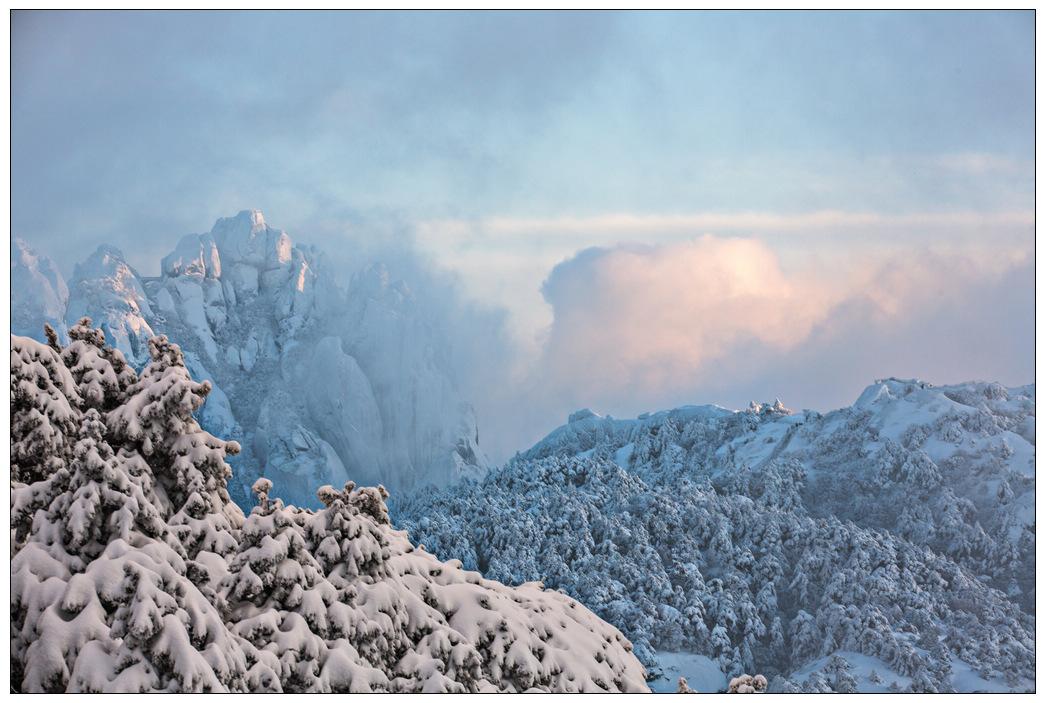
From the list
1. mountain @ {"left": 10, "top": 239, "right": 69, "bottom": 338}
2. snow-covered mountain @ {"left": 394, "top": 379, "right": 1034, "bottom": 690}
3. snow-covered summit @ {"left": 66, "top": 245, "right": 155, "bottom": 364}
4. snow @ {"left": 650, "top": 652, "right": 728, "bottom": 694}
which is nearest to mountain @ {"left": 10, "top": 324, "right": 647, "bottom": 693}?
Answer: snow-covered mountain @ {"left": 394, "top": 379, "right": 1034, "bottom": 690}

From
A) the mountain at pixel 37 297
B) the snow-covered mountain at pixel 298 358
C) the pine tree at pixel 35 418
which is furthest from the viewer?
the snow-covered mountain at pixel 298 358

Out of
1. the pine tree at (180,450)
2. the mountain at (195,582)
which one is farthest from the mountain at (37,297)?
the pine tree at (180,450)

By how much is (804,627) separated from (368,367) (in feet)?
68.5

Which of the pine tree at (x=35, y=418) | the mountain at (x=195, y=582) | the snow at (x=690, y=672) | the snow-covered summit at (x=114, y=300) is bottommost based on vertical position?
the snow at (x=690, y=672)

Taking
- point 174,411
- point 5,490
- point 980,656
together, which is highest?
point 174,411

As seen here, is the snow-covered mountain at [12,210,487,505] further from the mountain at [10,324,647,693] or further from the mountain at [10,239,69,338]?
the mountain at [10,324,647,693]

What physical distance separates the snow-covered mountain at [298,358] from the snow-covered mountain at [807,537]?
391 cm

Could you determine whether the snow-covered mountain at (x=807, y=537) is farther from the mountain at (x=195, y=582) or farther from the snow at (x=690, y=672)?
the mountain at (x=195, y=582)

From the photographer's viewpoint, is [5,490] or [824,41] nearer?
[5,490]

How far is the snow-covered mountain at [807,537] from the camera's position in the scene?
22.7 m

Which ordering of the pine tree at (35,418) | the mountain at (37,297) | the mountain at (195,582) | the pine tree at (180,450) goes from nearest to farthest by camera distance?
the mountain at (195,582)
the pine tree at (180,450)
the pine tree at (35,418)
the mountain at (37,297)

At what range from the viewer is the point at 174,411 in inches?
333

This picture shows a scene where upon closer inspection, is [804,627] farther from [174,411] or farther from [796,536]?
[174,411]
